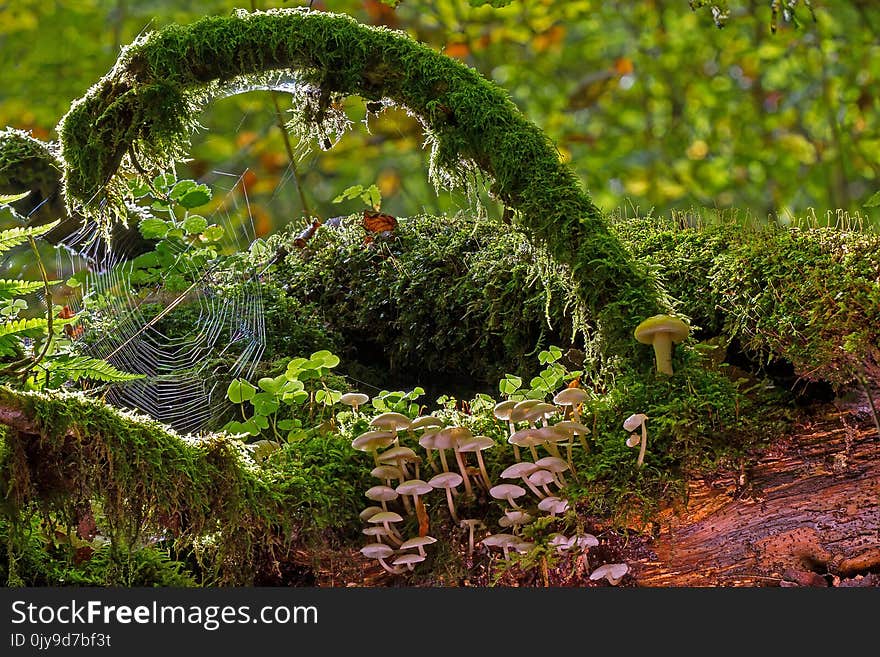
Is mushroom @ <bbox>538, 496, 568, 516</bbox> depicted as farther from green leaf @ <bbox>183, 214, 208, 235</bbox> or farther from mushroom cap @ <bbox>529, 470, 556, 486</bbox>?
green leaf @ <bbox>183, 214, 208, 235</bbox>

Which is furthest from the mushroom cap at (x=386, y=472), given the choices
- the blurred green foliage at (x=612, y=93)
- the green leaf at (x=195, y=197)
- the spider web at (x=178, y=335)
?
the blurred green foliage at (x=612, y=93)

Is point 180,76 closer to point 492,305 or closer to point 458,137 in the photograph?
point 458,137

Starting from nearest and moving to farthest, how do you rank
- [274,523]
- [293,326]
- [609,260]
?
[274,523] < [609,260] < [293,326]

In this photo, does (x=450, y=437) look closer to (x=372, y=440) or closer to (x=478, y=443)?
(x=478, y=443)

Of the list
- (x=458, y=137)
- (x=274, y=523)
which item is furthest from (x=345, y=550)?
(x=458, y=137)

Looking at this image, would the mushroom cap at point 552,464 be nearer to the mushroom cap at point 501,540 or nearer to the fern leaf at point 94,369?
the mushroom cap at point 501,540

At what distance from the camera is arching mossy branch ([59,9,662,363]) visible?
6.44ft

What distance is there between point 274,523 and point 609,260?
102cm

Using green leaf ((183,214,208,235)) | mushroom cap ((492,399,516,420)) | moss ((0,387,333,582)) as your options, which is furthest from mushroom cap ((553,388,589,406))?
green leaf ((183,214,208,235))

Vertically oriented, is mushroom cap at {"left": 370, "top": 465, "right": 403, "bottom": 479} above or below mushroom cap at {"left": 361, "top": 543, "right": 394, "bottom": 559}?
above

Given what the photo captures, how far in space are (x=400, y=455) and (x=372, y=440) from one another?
0.07 metres

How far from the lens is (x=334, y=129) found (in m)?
2.39

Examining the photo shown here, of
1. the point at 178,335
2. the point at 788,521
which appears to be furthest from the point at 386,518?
the point at 178,335

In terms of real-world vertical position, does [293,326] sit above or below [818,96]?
below
